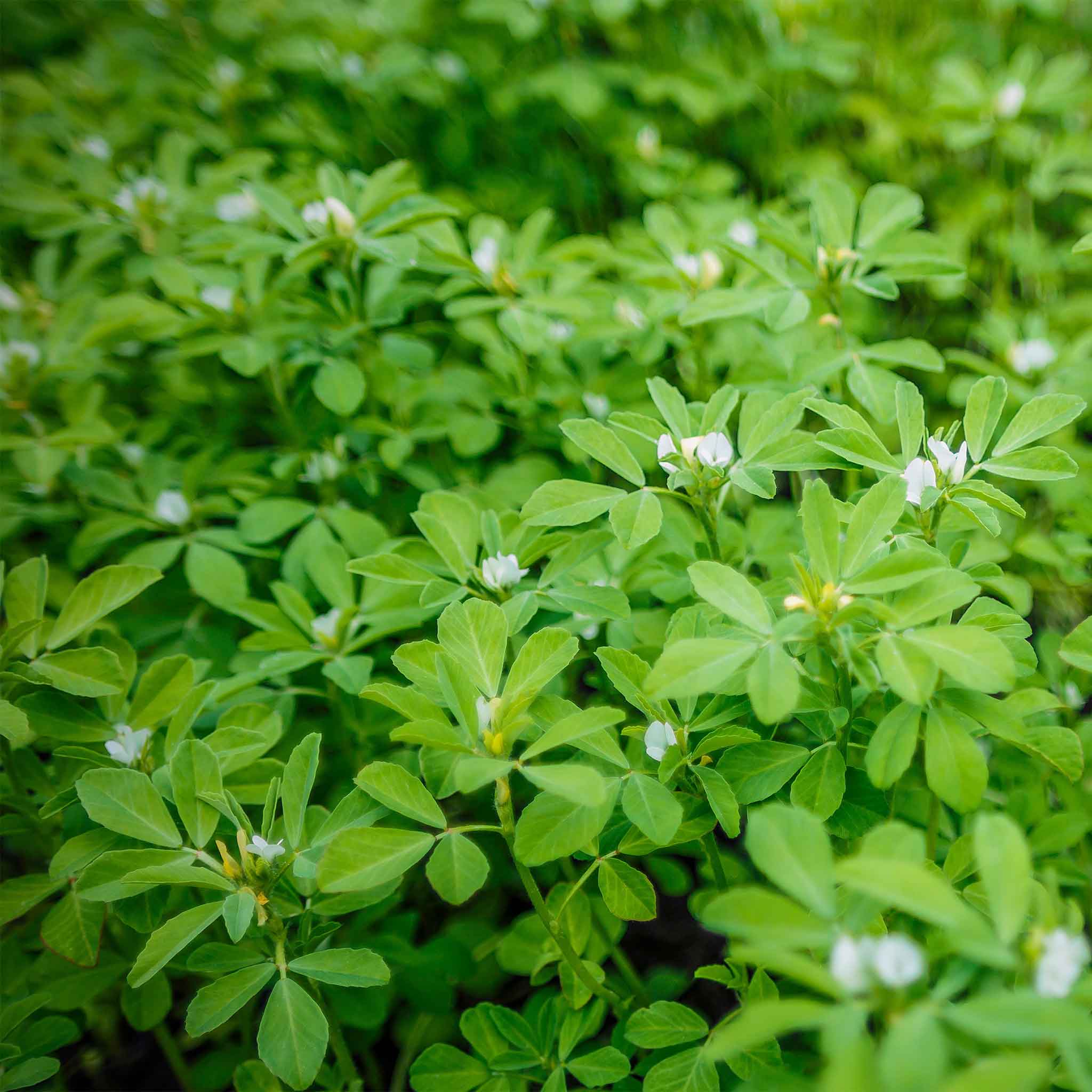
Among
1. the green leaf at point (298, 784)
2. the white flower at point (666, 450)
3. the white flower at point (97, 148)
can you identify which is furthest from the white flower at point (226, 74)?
the green leaf at point (298, 784)

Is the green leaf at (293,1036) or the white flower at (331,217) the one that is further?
the white flower at (331,217)

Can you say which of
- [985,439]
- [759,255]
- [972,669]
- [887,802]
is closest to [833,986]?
[972,669]

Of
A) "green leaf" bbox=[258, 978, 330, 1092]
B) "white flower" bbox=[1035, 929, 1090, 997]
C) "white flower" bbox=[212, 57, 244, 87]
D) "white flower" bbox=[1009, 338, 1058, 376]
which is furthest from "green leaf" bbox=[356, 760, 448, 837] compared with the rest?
"white flower" bbox=[212, 57, 244, 87]

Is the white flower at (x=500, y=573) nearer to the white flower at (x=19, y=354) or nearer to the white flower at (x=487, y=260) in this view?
the white flower at (x=487, y=260)

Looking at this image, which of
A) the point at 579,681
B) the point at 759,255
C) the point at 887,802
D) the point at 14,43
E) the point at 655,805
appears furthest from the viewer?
the point at 14,43

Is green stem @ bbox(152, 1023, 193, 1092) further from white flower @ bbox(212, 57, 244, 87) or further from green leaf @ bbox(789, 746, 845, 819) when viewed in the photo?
white flower @ bbox(212, 57, 244, 87)

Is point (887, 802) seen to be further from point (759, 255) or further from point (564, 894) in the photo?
point (759, 255)

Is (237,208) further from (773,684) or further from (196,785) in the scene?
(773,684)
